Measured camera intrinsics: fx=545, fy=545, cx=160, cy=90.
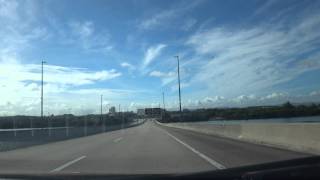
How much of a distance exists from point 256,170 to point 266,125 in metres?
22.1

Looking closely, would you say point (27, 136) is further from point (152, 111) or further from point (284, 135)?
point (152, 111)

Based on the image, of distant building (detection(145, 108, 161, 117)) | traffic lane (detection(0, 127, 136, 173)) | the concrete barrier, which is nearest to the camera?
traffic lane (detection(0, 127, 136, 173))

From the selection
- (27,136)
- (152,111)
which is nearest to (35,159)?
(27,136)

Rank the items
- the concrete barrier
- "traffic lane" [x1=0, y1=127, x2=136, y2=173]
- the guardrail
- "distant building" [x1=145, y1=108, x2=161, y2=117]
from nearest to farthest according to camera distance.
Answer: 1. "traffic lane" [x1=0, y1=127, x2=136, y2=173]
2. the concrete barrier
3. the guardrail
4. "distant building" [x1=145, y1=108, x2=161, y2=117]

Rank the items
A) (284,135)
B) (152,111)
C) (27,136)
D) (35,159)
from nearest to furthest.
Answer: (35,159) → (284,135) → (27,136) → (152,111)

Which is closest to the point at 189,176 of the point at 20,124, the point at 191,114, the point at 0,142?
the point at 0,142

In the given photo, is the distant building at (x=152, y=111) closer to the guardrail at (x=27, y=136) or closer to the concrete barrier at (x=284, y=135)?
the guardrail at (x=27, y=136)

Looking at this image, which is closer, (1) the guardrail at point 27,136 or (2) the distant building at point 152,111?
(1) the guardrail at point 27,136

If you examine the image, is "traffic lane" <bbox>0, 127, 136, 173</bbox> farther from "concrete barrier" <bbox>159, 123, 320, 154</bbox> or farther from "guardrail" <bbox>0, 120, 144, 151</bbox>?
"concrete barrier" <bbox>159, 123, 320, 154</bbox>

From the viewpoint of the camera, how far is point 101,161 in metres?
18.3

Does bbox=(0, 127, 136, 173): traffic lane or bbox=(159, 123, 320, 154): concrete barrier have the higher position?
bbox=(159, 123, 320, 154): concrete barrier

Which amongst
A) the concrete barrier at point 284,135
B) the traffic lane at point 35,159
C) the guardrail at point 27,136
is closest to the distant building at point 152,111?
the guardrail at point 27,136

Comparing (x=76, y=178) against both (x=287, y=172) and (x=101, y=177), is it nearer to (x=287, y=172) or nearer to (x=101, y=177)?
(x=101, y=177)

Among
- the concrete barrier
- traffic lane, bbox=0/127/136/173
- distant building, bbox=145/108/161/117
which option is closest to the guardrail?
traffic lane, bbox=0/127/136/173
